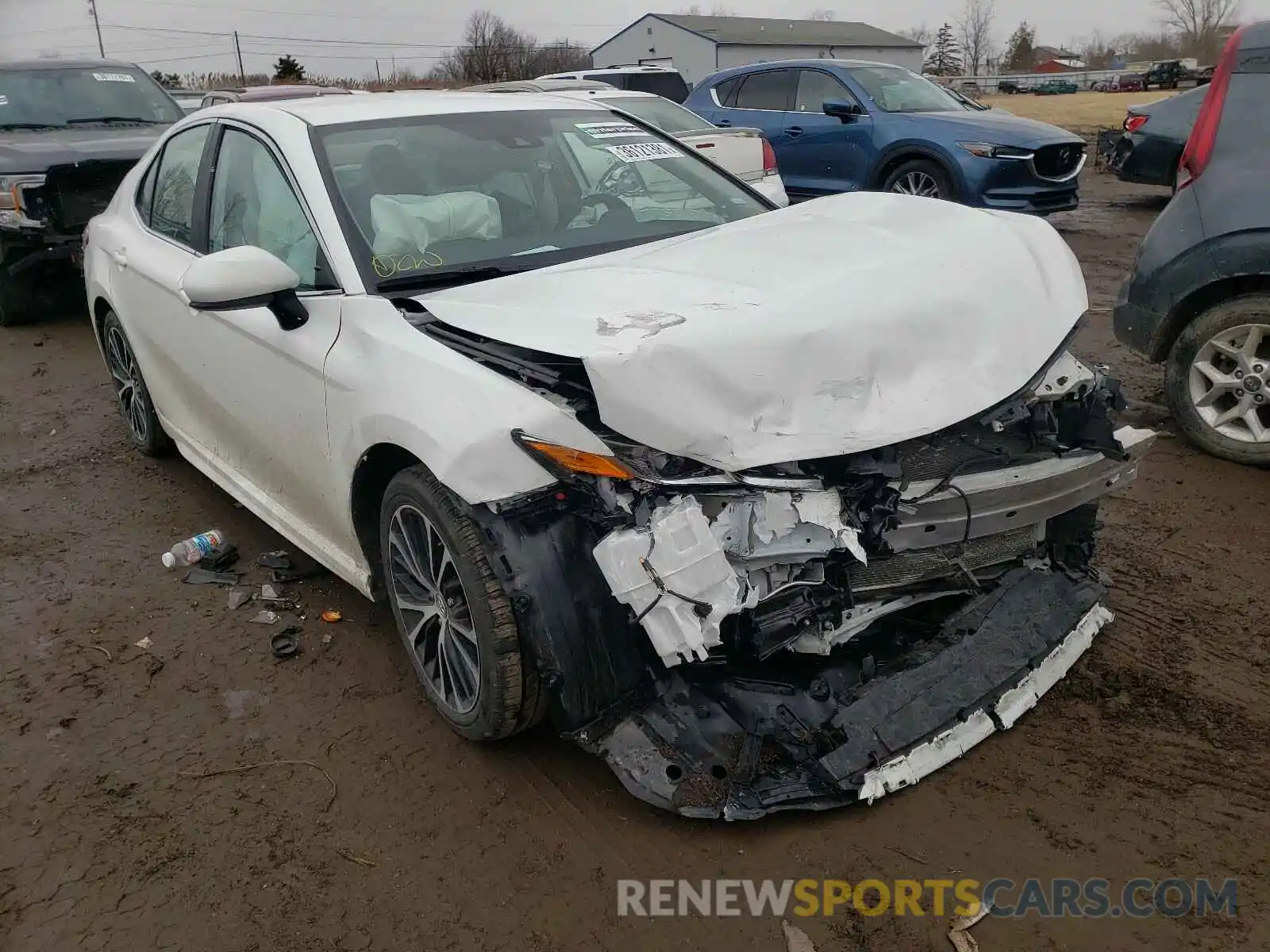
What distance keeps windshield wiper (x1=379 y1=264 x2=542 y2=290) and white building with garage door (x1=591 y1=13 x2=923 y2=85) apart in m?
47.9

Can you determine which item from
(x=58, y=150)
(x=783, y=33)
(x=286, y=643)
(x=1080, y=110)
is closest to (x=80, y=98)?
(x=58, y=150)

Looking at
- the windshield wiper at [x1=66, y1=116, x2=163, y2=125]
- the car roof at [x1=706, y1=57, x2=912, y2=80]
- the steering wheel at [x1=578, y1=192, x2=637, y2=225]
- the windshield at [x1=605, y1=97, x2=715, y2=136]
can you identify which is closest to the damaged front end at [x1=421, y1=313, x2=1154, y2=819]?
the steering wheel at [x1=578, y1=192, x2=637, y2=225]

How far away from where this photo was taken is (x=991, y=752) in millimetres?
2730

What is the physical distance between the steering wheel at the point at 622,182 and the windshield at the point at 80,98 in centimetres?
722

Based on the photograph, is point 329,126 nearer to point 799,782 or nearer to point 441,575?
point 441,575

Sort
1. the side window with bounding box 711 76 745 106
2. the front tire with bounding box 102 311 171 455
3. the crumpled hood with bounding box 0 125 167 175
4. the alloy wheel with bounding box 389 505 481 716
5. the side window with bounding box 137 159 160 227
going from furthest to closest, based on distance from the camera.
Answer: the side window with bounding box 711 76 745 106 → the crumpled hood with bounding box 0 125 167 175 → the front tire with bounding box 102 311 171 455 → the side window with bounding box 137 159 160 227 → the alloy wheel with bounding box 389 505 481 716

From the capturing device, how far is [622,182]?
12.3 feet

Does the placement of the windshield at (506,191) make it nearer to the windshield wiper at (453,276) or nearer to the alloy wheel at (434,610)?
the windshield wiper at (453,276)

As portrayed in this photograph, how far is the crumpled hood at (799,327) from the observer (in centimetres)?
239

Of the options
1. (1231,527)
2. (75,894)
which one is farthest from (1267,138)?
(75,894)

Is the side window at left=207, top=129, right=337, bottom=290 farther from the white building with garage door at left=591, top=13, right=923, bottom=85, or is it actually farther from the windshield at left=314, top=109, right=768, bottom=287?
the white building with garage door at left=591, top=13, right=923, bottom=85

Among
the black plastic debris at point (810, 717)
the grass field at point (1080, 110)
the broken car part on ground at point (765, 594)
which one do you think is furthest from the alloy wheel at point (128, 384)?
the grass field at point (1080, 110)

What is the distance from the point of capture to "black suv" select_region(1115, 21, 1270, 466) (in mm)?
4398

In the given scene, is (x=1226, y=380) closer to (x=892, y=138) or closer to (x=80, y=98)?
(x=892, y=138)
